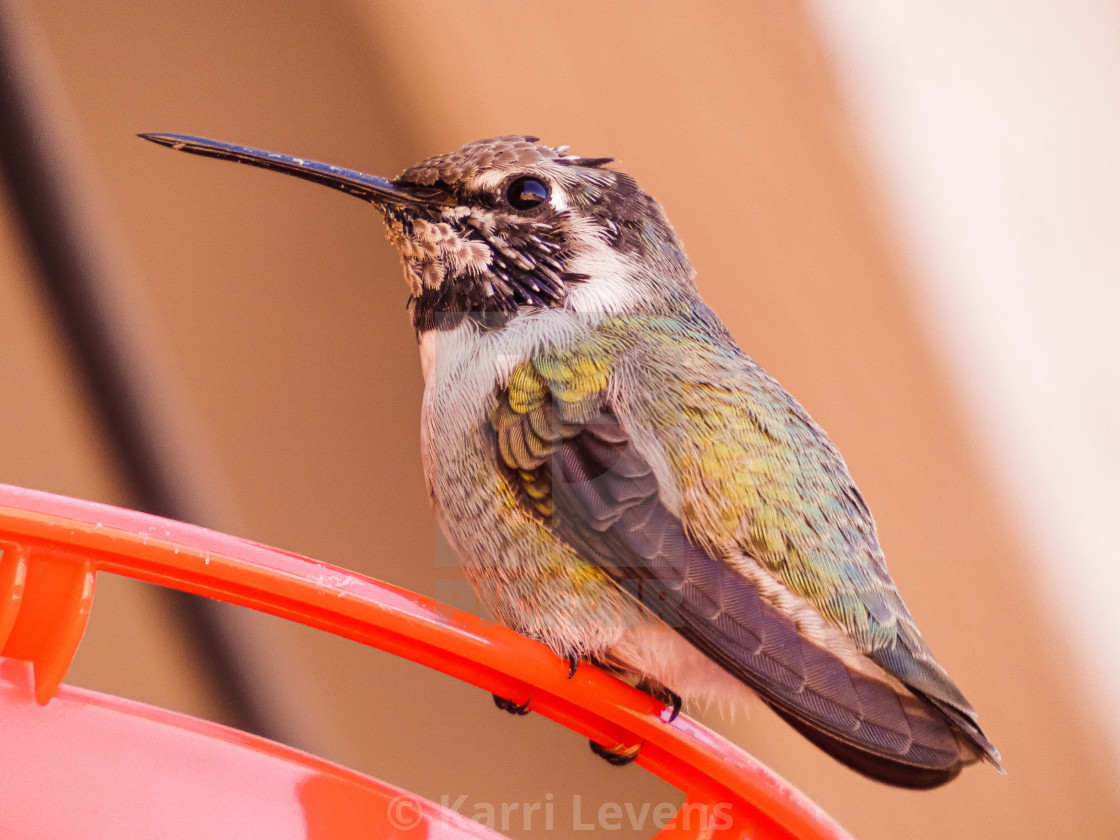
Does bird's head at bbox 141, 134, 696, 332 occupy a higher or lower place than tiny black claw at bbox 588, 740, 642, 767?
higher


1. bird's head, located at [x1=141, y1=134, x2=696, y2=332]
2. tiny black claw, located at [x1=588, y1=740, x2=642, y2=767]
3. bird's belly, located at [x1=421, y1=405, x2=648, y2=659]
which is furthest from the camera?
bird's head, located at [x1=141, y1=134, x2=696, y2=332]

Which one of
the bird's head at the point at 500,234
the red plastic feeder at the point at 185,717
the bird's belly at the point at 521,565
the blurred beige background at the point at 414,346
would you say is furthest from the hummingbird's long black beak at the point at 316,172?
the blurred beige background at the point at 414,346

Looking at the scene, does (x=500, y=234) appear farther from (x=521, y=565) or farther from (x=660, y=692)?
(x=660, y=692)

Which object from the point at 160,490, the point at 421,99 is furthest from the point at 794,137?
the point at 160,490

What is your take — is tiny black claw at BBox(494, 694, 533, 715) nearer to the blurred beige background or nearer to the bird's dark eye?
the bird's dark eye

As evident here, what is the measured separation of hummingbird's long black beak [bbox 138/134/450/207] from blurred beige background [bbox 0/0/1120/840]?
2.13 feet

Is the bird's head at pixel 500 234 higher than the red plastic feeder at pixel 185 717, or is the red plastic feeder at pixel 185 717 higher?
the bird's head at pixel 500 234

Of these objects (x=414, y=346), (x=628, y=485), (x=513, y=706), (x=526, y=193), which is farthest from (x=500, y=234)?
(x=414, y=346)

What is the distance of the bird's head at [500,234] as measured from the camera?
874 mm

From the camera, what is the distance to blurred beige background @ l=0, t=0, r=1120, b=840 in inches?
56.7

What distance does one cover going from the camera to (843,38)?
1.49 metres

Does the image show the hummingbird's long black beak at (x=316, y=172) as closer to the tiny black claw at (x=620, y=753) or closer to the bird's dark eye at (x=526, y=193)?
the bird's dark eye at (x=526, y=193)

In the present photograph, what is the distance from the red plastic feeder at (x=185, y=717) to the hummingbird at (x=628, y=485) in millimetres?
109

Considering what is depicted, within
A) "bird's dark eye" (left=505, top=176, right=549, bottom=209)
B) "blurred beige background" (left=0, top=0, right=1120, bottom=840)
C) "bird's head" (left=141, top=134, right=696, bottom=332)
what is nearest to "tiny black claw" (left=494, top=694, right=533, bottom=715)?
"bird's head" (left=141, top=134, right=696, bottom=332)
